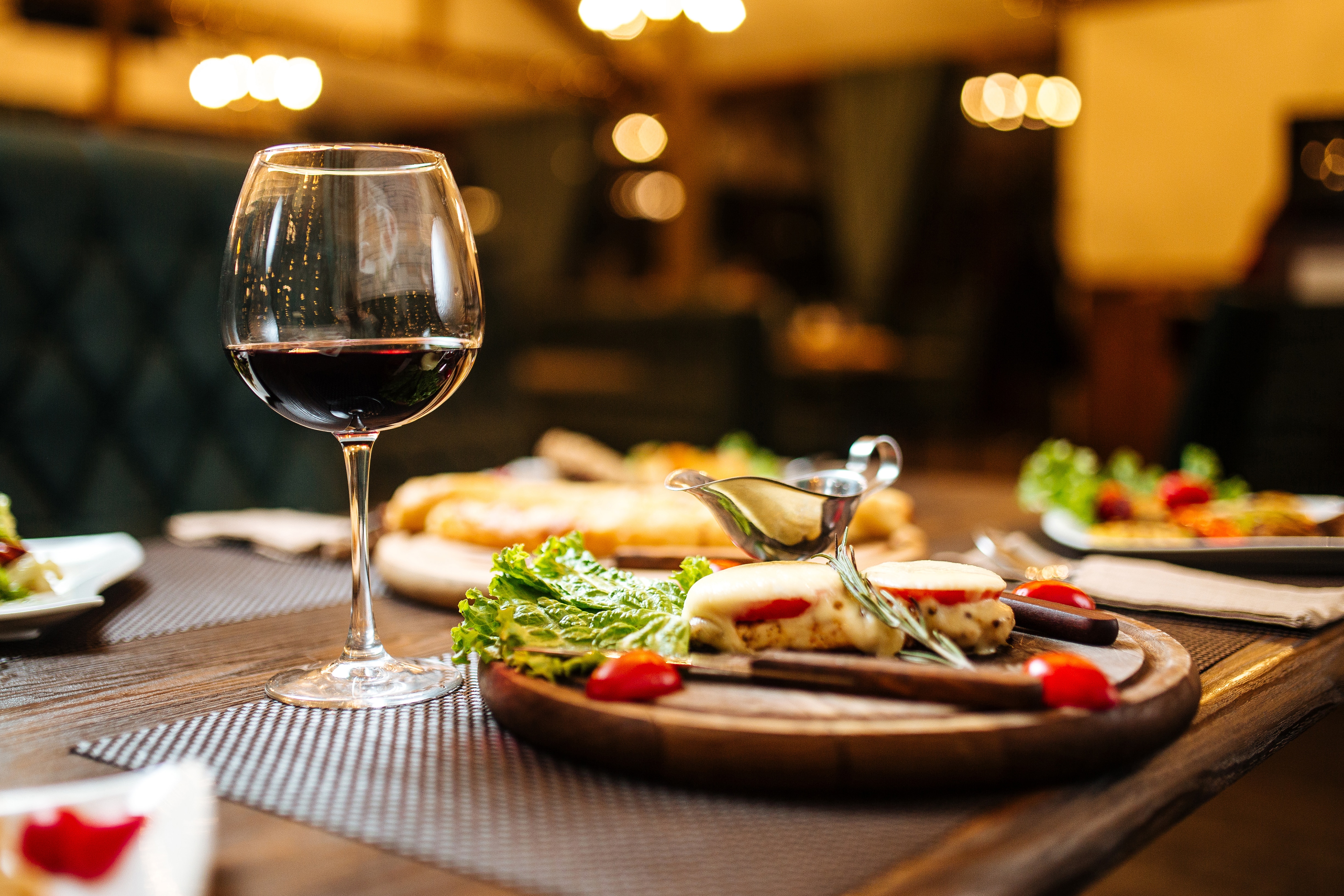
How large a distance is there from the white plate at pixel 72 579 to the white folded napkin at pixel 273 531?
0.30 ft

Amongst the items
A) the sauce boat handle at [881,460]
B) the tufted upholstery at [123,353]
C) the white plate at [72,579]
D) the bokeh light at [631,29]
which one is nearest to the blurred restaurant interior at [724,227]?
the tufted upholstery at [123,353]

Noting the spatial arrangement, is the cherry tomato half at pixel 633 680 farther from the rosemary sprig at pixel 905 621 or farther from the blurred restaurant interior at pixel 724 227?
the blurred restaurant interior at pixel 724 227

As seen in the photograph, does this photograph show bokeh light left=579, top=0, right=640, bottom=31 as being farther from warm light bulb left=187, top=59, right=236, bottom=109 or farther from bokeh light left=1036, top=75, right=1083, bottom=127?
bokeh light left=1036, top=75, right=1083, bottom=127

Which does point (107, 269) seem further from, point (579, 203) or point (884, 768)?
point (579, 203)

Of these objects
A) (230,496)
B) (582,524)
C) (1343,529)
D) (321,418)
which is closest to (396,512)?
(582,524)

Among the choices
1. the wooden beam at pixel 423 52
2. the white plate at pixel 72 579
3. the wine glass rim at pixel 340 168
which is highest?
the wooden beam at pixel 423 52

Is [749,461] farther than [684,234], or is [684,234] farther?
[684,234]

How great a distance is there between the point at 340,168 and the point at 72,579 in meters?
0.54

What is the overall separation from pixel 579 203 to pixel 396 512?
11.3 m

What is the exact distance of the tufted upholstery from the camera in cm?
234

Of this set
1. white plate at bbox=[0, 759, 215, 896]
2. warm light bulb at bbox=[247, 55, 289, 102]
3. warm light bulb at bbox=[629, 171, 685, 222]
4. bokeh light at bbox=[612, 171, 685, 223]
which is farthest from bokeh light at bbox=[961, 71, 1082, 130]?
white plate at bbox=[0, 759, 215, 896]

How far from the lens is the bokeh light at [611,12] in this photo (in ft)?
20.4

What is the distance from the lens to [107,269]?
8.10 ft

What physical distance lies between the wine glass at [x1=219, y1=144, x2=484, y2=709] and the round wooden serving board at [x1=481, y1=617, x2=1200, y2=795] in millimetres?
183
